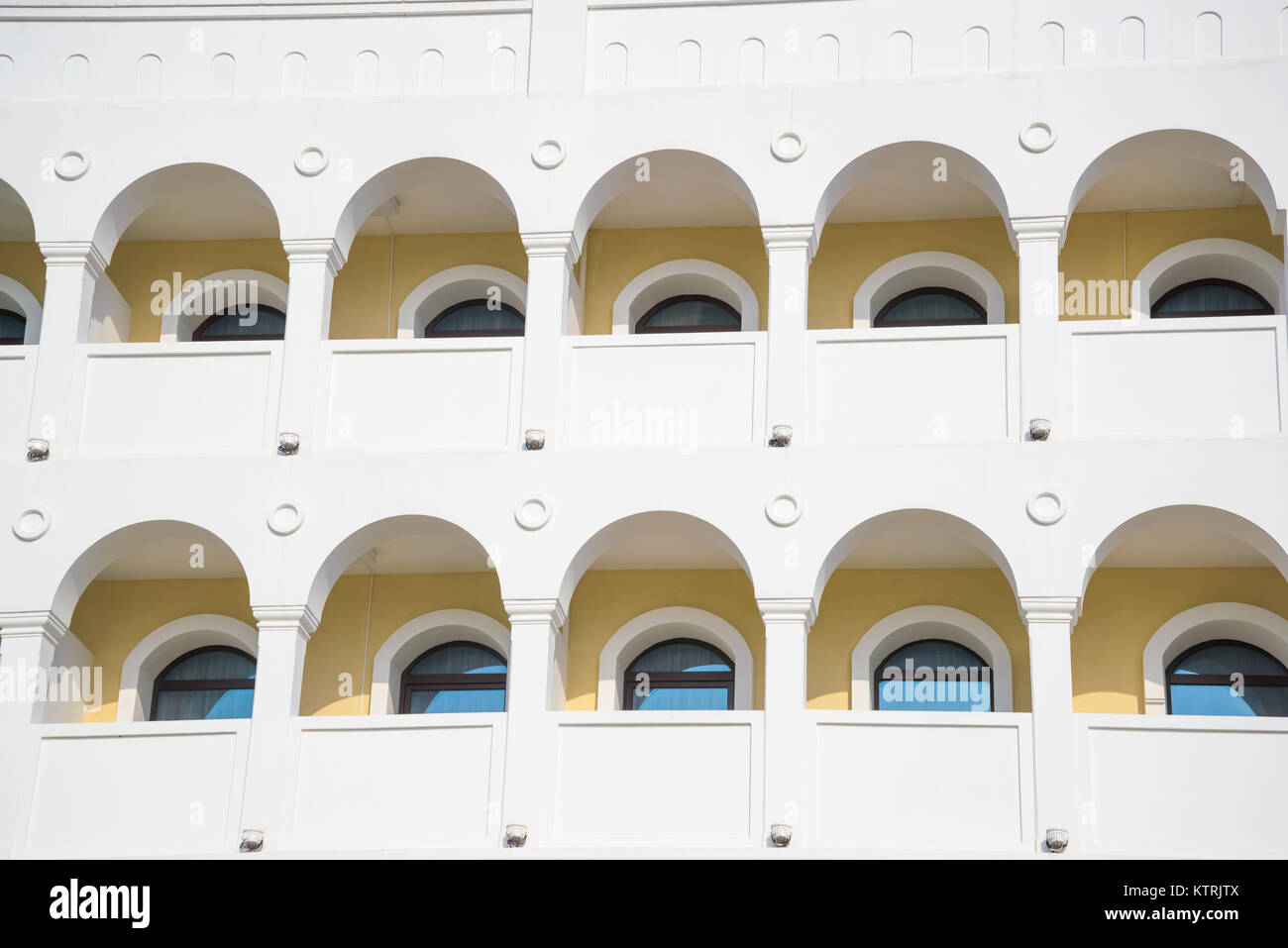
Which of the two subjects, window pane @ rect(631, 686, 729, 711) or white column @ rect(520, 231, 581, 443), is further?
window pane @ rect(631, 686, 729, 711)

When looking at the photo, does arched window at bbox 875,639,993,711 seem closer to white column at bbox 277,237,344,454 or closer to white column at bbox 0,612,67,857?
white column at bbox 277,237,344,454

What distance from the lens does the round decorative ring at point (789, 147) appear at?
2175 centimetres

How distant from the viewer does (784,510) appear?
2055cm

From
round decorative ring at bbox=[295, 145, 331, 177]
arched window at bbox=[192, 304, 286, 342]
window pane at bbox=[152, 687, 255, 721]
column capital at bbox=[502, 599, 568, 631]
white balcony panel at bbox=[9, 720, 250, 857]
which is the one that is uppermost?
round decorative ring at bbox=[295, 145, 331, 177]

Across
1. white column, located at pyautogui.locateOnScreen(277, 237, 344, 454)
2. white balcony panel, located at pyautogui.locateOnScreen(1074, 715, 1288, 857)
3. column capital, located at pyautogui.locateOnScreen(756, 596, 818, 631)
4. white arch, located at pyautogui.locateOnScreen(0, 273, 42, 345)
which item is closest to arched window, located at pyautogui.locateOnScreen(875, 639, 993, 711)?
column capital, located at pyautogui.locateOnScreen(756, 596, 818, 631)

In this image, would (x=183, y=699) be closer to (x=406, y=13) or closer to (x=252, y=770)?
(x=252, y=770)

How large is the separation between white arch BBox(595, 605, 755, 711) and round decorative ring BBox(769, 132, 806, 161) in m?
4.23

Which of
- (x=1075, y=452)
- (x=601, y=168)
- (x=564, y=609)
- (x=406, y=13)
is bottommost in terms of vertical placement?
(x=564, y=609)

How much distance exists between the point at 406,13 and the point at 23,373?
16.2 ft

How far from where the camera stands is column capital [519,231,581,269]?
2177 centimetres

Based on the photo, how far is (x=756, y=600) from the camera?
20.4 m

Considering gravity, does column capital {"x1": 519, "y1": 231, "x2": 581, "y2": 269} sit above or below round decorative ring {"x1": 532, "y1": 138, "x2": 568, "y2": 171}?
below

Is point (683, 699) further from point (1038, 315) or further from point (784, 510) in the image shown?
point (1038, 315)
